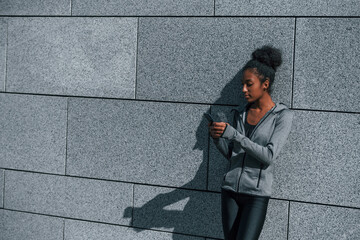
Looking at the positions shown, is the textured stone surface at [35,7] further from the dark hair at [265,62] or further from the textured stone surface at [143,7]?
the dark hair at [265,62]

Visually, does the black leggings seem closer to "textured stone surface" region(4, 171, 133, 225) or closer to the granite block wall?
the granite block wall

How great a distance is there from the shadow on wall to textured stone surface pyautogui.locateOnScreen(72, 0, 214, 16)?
0.99m

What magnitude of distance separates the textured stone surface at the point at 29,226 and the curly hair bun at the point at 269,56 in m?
3.57

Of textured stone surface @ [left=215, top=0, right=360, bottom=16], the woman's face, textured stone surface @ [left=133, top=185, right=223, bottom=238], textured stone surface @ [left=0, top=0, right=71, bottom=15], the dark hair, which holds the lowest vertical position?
textured stone surface @ [left=133, top=185, right=223, bottom=238]

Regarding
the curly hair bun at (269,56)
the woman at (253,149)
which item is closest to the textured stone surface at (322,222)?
the woman at (253,149)

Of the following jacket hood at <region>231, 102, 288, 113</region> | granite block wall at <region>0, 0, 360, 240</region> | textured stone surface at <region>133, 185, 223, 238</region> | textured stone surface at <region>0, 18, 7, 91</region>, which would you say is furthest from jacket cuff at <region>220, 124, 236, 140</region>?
textured stone surface at <region>0, 18, 7, 91</region>

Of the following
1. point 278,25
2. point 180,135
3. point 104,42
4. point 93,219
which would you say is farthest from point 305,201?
point 104,42

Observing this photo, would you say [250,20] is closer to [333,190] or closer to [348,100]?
[348,100]

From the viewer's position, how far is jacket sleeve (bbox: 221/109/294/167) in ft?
12.3

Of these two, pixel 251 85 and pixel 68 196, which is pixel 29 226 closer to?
pixel 68 196

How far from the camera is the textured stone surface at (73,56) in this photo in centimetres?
519

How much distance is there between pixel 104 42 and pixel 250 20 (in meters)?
1.99

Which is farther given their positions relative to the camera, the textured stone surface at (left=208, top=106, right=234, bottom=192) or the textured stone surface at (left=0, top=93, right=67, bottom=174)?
the textured stone surface at (left=0, top=93, right=67, bottom=174)

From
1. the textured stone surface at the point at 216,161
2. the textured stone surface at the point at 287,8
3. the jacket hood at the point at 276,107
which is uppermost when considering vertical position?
the textured stone surface at the point at 287,8
